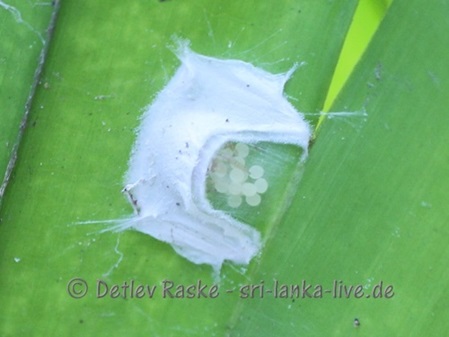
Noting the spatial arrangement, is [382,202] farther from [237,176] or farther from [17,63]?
[17,63]

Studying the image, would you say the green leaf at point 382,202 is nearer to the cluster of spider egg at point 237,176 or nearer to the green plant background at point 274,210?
the green plant background at point 274,210

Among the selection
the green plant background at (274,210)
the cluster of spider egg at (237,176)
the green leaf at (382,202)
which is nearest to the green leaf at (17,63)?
the green plant background at (274,210)

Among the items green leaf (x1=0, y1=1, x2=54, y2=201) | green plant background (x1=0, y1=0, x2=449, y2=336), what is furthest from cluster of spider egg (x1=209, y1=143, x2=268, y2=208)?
green leaf (x1=0, y1=1, x2=54, y2=201)

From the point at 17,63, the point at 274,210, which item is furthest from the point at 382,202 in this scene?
the point at 17,63

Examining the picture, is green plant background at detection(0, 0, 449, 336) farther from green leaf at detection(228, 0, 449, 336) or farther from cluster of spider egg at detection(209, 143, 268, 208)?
cluster of spider egg at detection(209, 143, 268, 208)

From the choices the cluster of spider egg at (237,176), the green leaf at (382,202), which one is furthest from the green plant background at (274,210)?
the cluster of spider egg at (237,176)
